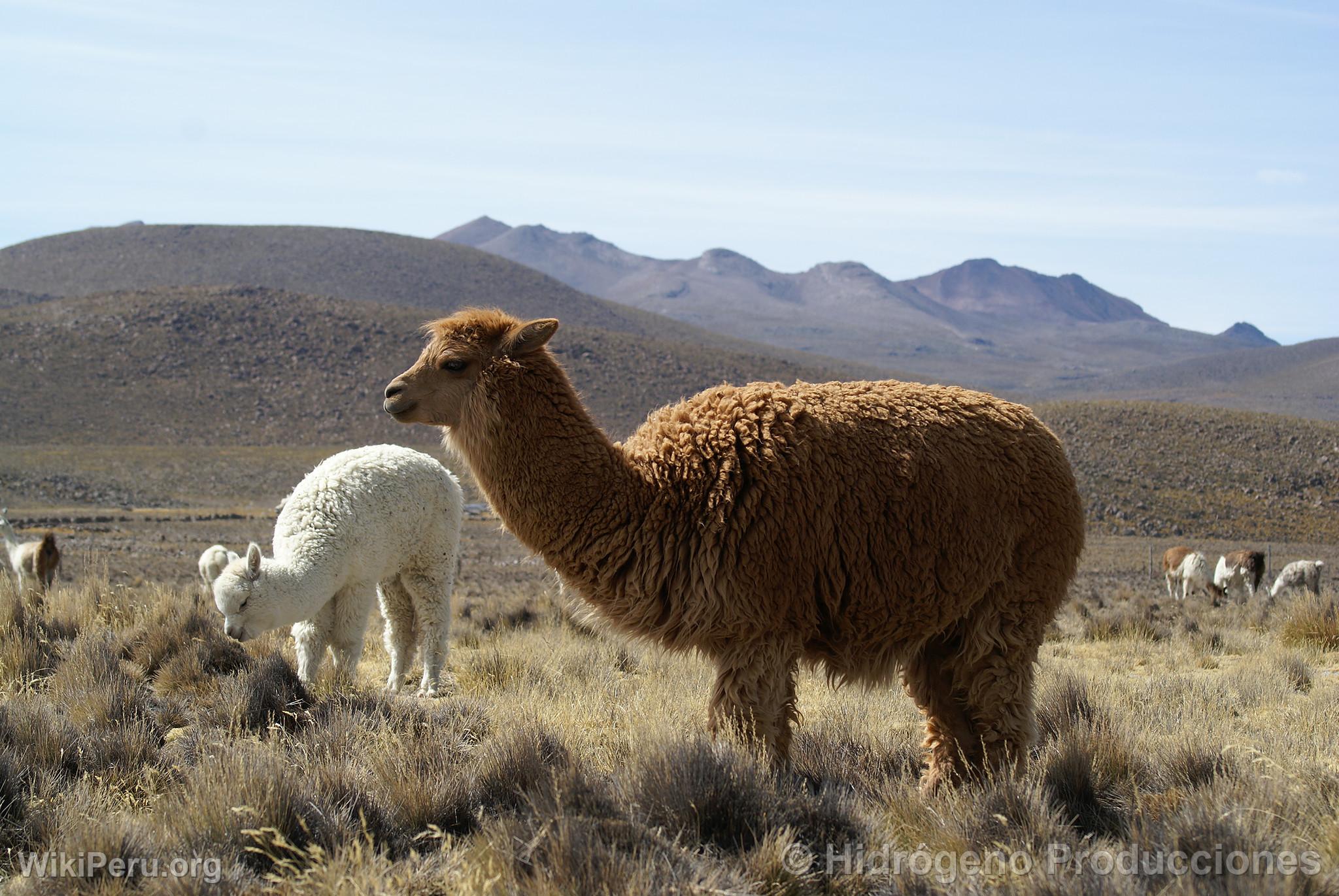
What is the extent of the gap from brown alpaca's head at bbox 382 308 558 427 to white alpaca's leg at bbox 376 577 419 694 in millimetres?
3614

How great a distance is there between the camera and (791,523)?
192 inches

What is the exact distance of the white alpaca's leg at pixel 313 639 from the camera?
25.3ft

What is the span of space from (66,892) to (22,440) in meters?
61.0

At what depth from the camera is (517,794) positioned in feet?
14.7

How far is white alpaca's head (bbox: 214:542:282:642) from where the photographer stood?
711 centimetres

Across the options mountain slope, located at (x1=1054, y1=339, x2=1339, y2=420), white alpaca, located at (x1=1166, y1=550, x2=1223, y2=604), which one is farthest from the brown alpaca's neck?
mountain slope, located at (x1=1054, y1=339, x2=1339, y2=420)

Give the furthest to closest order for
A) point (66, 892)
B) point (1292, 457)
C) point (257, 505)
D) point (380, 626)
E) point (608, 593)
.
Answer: point (1292, 457) < point (257, 505) < point (380, 626) < point (608, 593) < point (66, 892)

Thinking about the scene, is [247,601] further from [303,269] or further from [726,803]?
[303,269]

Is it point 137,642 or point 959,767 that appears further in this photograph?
point 137,642

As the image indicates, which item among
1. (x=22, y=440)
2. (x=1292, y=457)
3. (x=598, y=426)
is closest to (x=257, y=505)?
(x=22, y=440)

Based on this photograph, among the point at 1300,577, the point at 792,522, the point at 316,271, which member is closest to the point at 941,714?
the point at 792,522

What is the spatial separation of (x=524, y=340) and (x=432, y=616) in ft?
12.2

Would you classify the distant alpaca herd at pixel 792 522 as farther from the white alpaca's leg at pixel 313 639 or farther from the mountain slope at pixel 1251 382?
the mountain slope at pixel 1251 382

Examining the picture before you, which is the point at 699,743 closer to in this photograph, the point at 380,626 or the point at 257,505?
the point at 380,626
